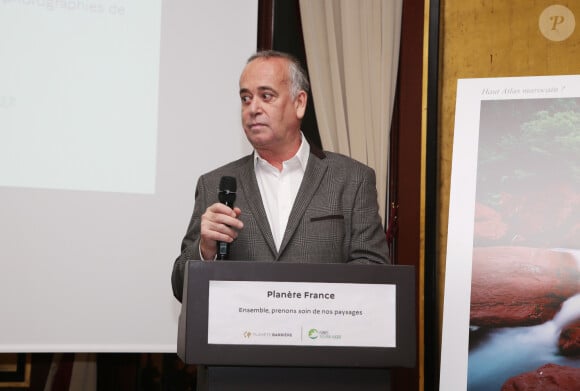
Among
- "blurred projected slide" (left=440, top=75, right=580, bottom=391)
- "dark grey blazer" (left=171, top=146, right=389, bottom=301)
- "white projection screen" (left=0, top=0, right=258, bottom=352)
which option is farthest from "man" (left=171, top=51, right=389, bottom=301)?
"white projection screen" (left=0, top=0, right=258, bottom=352)

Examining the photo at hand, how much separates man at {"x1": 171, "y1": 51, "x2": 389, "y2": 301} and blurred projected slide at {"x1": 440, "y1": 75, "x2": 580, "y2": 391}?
0.30 metres

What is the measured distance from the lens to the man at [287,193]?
2.13 metres

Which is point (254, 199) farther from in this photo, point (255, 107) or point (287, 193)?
point (255, 107)

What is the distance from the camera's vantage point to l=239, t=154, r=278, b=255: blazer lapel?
2.11m

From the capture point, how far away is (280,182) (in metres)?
2.33

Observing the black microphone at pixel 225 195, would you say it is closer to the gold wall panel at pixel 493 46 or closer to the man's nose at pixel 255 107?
the man's nose at pixel 255 107

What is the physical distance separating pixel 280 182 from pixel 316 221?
25 centimetres

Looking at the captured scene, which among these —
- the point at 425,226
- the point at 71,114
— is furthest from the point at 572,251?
the point at 71,114

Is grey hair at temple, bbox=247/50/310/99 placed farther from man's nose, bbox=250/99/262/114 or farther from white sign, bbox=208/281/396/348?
white sign, bbox=208/281/396/348

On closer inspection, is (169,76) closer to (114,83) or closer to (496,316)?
(114,83)

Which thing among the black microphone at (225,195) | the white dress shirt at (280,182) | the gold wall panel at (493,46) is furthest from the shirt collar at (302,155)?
the black microphone at (225,195)

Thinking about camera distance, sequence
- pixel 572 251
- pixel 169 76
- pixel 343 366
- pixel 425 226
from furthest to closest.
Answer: pixel 169 76 → pixel 425 226 → pixel 572 251 → pixel 343 366

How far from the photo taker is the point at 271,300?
5.10 feet

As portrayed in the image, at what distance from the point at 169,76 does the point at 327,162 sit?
3.32 ft
